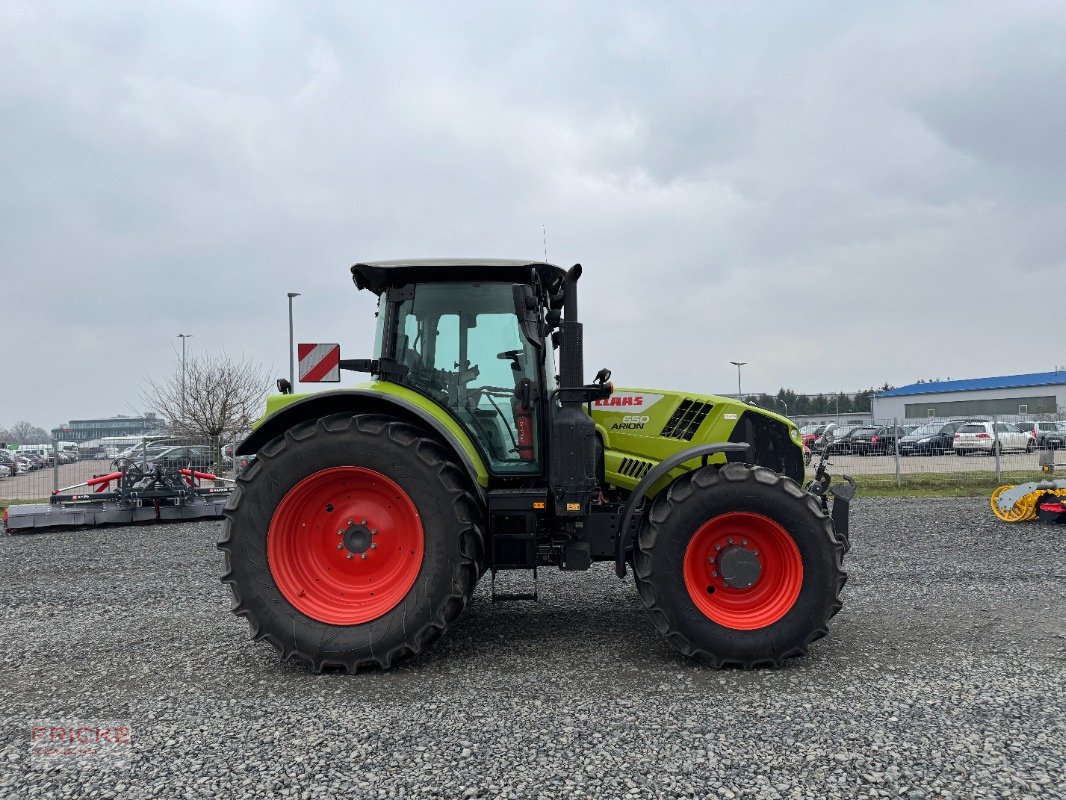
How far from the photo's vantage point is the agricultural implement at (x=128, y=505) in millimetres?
10414

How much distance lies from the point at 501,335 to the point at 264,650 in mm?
2500

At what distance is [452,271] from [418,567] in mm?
1862

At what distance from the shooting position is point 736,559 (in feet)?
13.7

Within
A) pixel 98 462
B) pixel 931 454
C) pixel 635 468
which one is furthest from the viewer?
pixel 931 454

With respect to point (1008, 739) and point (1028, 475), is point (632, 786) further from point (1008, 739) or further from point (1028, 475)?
point (1028, 475)

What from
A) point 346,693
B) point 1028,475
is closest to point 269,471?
point 346,693

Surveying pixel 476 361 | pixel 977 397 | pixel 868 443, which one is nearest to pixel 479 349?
pixel 476 361

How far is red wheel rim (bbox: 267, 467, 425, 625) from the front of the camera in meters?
4.21

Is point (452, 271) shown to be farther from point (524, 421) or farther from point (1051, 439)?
point (1051, 439)

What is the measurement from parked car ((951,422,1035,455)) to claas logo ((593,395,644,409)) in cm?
1334

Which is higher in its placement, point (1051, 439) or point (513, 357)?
point (513, 357)

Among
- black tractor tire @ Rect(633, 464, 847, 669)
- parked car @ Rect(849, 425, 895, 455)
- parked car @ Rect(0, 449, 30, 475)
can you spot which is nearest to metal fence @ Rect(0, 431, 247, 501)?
parked car @ Rect(0, 449, 30, 475)

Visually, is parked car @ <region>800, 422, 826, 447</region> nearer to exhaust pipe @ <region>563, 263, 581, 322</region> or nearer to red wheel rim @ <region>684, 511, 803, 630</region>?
red wheel rim @ <region>684, 511, 803, 630</region>

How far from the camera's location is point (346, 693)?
12.4 ft
